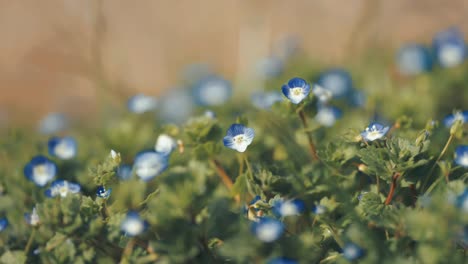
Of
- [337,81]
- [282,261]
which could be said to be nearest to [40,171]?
[282,261]

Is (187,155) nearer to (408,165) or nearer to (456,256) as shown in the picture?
(408,165)

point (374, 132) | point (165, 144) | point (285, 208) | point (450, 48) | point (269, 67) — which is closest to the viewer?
point (285, 208)

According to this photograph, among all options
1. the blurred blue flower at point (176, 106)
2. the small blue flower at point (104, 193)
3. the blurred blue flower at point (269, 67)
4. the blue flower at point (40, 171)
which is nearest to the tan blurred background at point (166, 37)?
the blurred blue flower at point (269, 67)

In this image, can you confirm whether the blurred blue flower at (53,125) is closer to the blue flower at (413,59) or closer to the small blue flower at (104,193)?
the small blue flower at (104,193)

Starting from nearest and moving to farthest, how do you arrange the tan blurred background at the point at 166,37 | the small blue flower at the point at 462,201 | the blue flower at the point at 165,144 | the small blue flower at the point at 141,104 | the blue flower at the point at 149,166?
the small blue flower at the point at 462,201 → the blue flower at the point at 149,166 → the blue flower at the point at 165,144 → the small blue flower at the point at 141,104 → the tan blurred background at the point at 166,37

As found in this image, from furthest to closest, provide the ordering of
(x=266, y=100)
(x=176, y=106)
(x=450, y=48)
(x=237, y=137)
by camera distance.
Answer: (x=176, y=106), (x=450, y=48), (x=266, y=100), (x=237, y=137)

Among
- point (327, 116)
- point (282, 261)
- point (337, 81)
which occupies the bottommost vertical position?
point (282, 261)

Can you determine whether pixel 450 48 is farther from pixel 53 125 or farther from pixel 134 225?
pixel 134 225
